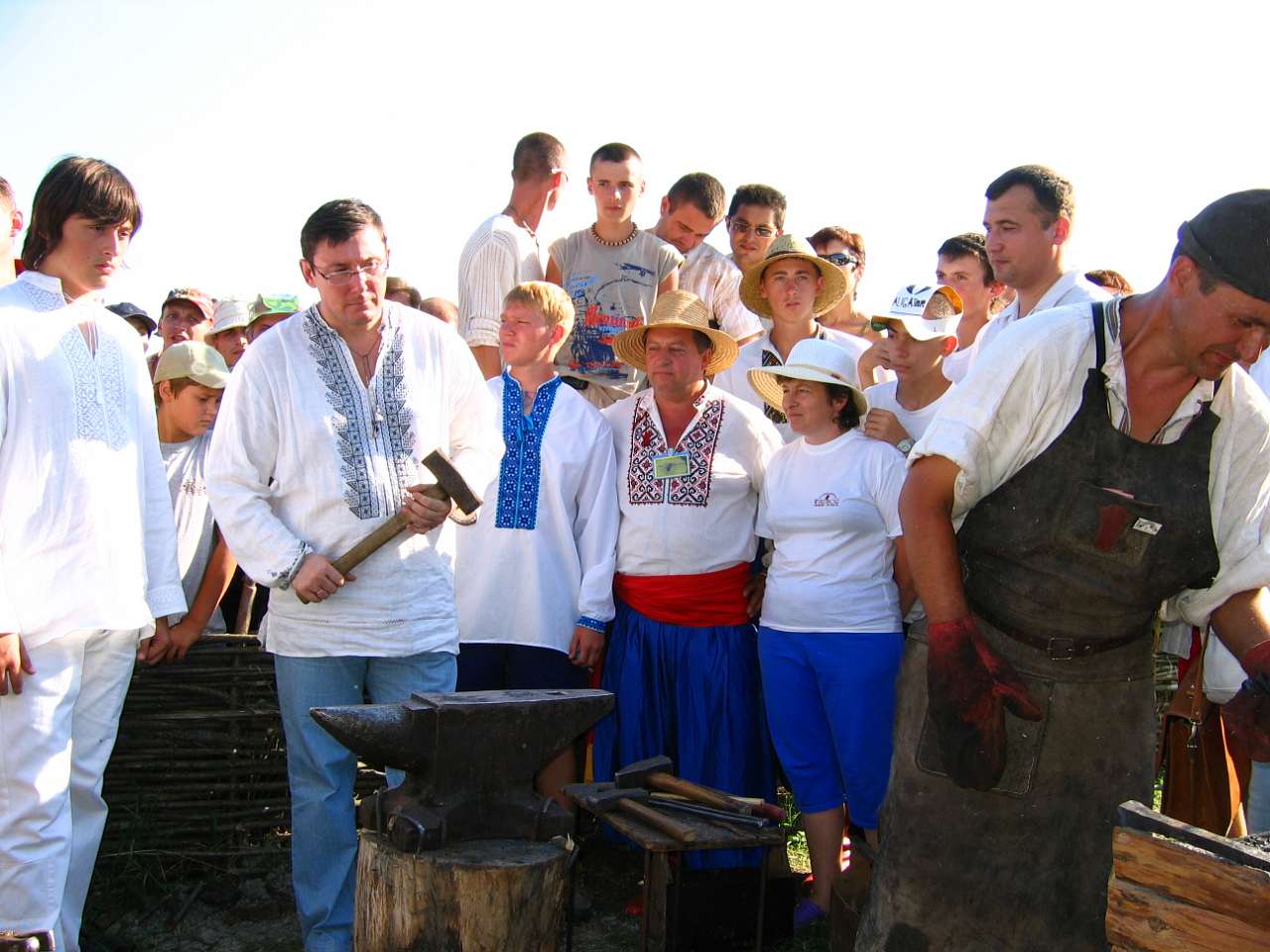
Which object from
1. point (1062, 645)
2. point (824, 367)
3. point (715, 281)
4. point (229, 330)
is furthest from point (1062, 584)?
point (229, 330)

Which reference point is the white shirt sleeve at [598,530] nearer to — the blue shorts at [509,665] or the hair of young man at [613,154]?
the blue shorts at [509,665]

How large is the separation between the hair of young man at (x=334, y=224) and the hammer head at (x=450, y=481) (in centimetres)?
72

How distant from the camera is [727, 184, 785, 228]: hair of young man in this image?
20.2 ft

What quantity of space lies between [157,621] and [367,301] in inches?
58.3

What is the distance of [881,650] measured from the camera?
13.6ft

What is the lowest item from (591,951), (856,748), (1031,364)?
(591,951)

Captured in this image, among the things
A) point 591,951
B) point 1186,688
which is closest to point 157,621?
point 591,951

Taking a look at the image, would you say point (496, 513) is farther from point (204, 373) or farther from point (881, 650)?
point (881, 650)

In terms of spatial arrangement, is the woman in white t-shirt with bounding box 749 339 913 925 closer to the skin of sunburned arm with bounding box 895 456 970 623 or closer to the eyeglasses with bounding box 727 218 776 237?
the skin of sunburned arm with bounding box 895 456 970 623

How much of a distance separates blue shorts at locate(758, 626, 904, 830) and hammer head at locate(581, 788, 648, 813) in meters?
0.81

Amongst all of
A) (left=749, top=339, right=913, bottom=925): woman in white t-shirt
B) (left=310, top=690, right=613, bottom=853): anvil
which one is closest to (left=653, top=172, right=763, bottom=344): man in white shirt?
(left=749, top=339, right=913, bottom=925): woman in white t-shirt

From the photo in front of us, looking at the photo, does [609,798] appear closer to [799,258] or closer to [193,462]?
[193,462]

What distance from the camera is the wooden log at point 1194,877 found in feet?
5.89

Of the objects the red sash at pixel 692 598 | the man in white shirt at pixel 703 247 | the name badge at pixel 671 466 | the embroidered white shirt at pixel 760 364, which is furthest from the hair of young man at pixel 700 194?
the red sash at pixel 692 598
